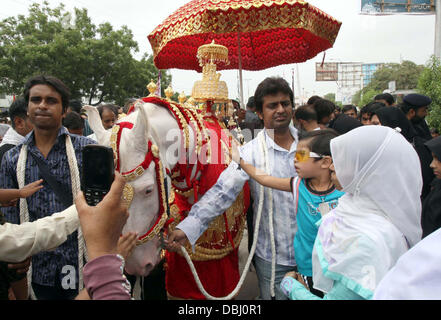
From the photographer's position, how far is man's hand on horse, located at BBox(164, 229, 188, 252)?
5.84 feet

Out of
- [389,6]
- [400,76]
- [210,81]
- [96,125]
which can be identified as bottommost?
[96,125]

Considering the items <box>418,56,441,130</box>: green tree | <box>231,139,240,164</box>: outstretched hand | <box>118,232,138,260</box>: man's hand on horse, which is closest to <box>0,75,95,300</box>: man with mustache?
<box>118,232,138,260</box>: man's hand on horse

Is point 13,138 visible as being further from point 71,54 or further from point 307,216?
point 71,54

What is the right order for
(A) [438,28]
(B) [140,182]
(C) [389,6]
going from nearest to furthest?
(B) [140,182] < (A) [438,28] < (C) [389,6]

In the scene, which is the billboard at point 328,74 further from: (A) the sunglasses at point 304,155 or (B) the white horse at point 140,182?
(B) the white horse at point 140,182

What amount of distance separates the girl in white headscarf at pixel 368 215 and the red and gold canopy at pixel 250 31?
1532 millimetres

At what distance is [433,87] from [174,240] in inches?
363

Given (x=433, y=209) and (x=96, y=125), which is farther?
(x=433, y=209)

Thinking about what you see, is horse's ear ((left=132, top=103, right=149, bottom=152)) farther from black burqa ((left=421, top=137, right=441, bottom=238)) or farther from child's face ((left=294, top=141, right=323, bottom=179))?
black burqa ((left=421, top=137, right=441, bottom=238))

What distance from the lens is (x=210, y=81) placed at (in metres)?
2.50

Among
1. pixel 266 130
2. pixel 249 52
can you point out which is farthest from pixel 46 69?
pixel 266 130

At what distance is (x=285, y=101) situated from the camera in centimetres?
220

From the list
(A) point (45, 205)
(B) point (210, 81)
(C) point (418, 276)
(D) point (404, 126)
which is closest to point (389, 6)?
(D) point (404, 126)

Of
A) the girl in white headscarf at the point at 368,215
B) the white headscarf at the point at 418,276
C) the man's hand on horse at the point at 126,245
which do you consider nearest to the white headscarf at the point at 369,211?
the girl in white headscarf at the point at 368,215
